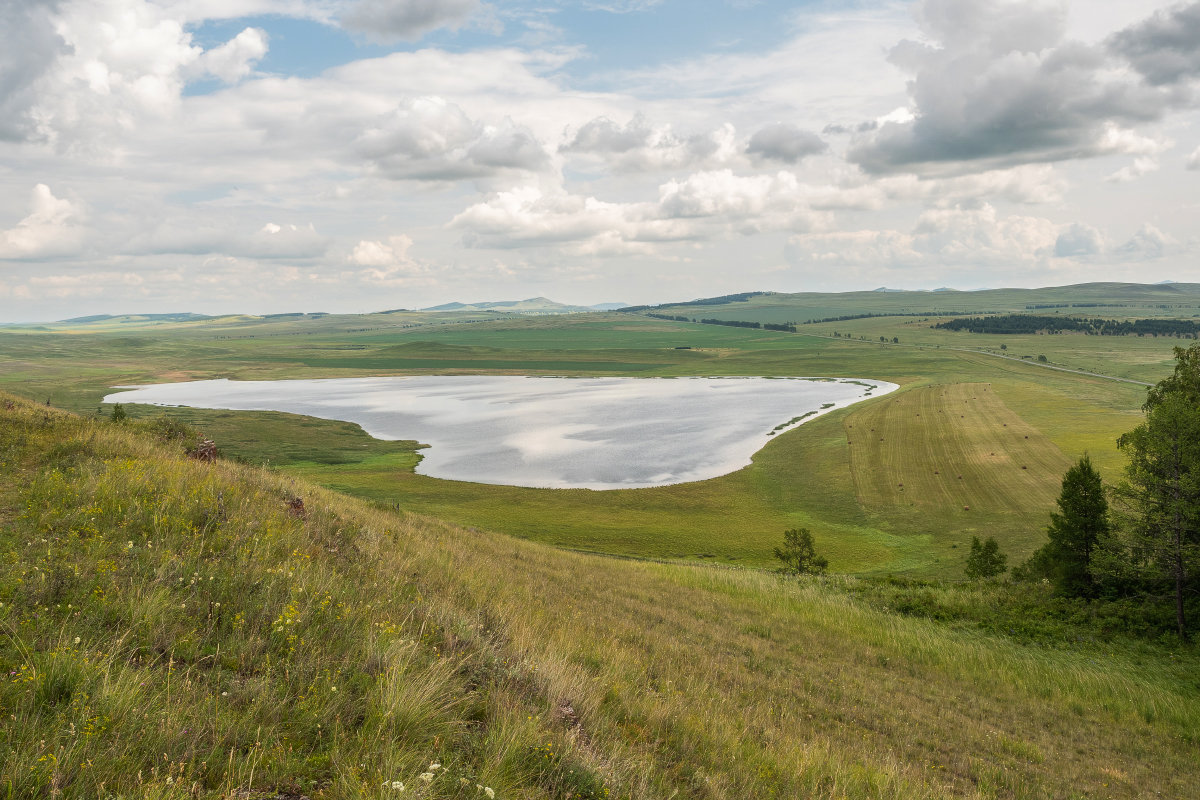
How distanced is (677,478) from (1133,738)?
189 feet

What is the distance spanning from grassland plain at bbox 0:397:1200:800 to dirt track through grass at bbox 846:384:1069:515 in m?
46.9

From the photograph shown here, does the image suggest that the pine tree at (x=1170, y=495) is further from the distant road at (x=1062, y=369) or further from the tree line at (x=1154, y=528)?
the distant road at (x=1062, y=369)

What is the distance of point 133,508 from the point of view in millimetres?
8531

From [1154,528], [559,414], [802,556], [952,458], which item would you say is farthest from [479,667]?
[559,414]

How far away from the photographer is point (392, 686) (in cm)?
530

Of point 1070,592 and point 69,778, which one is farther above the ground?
point 69,778

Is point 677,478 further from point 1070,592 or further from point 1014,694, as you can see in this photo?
point 1014,694

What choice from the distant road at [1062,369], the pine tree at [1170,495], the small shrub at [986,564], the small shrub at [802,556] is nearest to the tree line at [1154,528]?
the pine tree at [1170,495]

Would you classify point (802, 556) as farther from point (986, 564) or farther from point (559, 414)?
point (559, 414)

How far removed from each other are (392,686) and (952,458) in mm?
79037

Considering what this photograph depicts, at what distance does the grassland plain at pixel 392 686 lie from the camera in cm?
448

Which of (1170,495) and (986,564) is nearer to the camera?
(1170,495)

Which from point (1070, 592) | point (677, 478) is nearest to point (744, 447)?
point (677, 478)

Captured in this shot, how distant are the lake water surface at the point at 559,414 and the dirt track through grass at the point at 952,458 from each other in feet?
50.3
